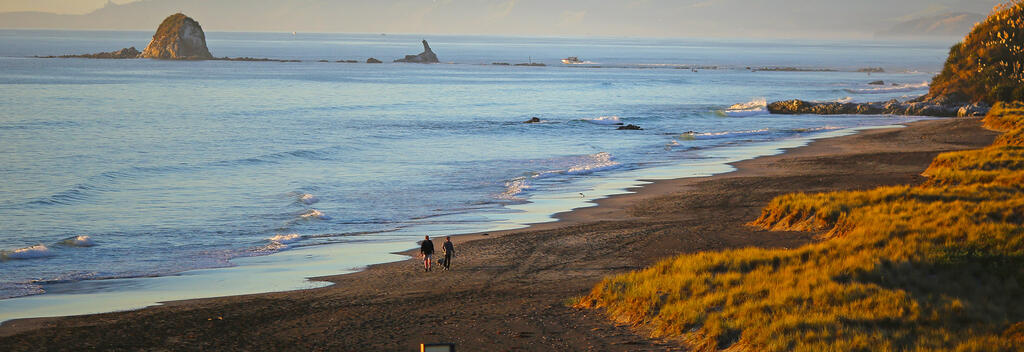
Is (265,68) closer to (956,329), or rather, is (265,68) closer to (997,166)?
(997,166)

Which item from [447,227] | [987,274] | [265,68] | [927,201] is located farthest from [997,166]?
[265,68]

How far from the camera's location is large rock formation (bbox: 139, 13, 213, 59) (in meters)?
187

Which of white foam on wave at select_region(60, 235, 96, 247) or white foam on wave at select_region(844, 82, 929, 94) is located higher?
white foam on wave at select_region(844, 82, 929, 94)

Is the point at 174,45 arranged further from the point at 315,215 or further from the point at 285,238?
the point at 285,238

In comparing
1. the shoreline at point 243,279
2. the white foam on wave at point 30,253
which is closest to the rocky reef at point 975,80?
the shoreline at point 243,279

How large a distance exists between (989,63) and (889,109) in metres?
9.34

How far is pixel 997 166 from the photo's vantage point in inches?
1144

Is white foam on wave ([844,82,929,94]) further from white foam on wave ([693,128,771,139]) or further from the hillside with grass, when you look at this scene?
white foam on wave ([693,128,771,139])

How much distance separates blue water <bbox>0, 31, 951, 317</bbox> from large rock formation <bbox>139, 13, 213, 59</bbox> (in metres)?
72.1

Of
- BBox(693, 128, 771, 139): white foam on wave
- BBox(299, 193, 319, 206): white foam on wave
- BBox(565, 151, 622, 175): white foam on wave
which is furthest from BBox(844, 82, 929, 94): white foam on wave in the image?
BBox(299, 193, 319, 206): white foam on wave

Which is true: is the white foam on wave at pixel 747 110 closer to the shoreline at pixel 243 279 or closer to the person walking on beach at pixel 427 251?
the shoreline at pixel 243 279

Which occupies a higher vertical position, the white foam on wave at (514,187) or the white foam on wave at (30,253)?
the white foam on wave at (30,253)

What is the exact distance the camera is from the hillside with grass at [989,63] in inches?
2815

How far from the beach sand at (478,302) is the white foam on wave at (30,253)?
752 cm
